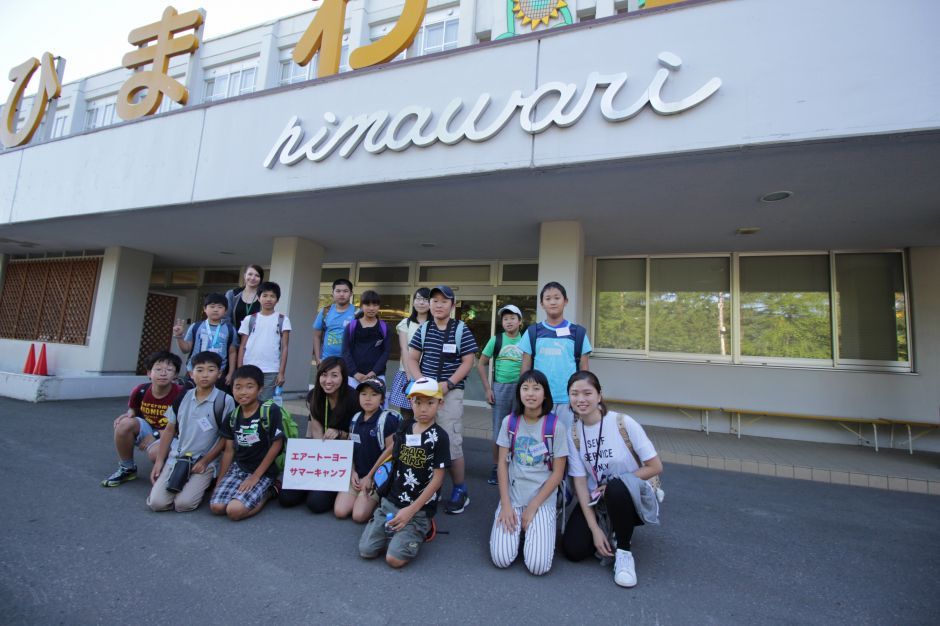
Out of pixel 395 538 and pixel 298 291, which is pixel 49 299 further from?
pixel 395 538

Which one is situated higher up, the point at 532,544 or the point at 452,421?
the point at 452,421

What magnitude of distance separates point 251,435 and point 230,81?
503 inches

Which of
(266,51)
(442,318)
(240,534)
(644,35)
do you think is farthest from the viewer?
(266,51)

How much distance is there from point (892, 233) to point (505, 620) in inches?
284

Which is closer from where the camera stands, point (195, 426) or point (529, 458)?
point (529, 458)

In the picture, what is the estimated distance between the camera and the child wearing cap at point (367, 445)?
3135mm

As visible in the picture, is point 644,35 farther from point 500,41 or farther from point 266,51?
point 266,51

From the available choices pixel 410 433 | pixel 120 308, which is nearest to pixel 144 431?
pixel 410 433

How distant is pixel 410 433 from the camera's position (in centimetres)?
291

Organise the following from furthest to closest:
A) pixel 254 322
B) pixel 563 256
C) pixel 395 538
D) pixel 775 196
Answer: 1. pixel 563 256
2. pixel 775 196
3. pixel 254 322
4. pixel 395 538

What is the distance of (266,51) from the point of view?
11422mm

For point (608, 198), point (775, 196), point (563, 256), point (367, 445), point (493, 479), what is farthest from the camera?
point (563, 256)

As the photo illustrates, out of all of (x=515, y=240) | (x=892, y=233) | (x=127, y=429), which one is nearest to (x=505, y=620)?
(x=127, y=429)

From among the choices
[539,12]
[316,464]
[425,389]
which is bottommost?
[316,464]
